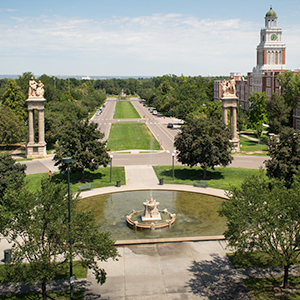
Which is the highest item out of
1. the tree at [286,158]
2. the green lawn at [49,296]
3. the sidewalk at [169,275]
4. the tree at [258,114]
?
the tree at [258,114]

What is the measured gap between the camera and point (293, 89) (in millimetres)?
62656

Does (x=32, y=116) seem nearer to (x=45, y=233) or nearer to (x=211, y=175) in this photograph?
→ (x=211, y=175)

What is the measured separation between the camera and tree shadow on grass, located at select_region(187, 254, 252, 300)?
16906mm

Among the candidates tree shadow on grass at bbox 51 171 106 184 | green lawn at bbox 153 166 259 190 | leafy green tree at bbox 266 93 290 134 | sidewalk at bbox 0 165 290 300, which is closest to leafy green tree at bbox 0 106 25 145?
tree shadow on grass at bbox 51 171 106 184

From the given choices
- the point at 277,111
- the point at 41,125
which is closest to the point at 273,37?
the point at 277,111

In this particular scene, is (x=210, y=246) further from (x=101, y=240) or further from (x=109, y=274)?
(x=101, y=240)

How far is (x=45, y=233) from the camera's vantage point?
16.1 meters

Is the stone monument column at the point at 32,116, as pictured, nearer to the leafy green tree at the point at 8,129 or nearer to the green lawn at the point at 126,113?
the leafy green tree at the point at 8,129

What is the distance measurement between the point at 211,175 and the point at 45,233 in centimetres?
2527

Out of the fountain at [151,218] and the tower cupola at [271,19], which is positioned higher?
the tower cupola at [271,19]

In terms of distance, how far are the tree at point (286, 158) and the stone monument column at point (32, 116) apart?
95.6 feet

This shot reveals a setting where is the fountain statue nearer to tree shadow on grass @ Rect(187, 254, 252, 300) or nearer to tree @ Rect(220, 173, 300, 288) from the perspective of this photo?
tree shadow on grass @ Rect(187, 254, 252, 300)

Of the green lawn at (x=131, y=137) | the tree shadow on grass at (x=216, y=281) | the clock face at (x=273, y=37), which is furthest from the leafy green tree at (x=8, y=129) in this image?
the clock face at (x=273, y=37)

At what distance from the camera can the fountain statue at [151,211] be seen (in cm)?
2639
